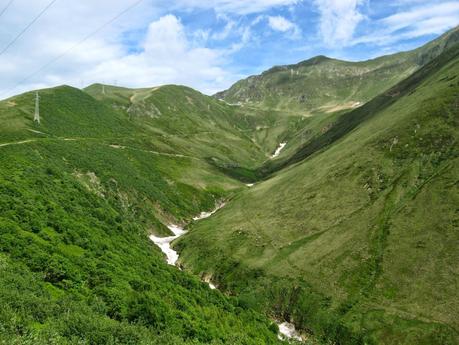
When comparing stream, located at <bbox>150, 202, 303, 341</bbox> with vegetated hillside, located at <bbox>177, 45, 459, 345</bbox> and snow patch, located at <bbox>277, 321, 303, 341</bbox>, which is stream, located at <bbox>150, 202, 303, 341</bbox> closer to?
snow patch, located at <bbox>277, 321, 303, 341</bbox>

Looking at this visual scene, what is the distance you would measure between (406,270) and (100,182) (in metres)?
79.5

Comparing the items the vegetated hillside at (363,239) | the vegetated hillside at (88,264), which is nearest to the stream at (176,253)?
the vegetated hillside at (363,239)

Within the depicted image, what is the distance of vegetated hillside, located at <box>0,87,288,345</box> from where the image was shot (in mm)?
30406

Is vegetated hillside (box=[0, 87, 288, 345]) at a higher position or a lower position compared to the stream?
higher

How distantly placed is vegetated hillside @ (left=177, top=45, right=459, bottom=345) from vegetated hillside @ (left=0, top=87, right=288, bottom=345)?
12.8 m

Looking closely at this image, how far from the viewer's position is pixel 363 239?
79.1 metres

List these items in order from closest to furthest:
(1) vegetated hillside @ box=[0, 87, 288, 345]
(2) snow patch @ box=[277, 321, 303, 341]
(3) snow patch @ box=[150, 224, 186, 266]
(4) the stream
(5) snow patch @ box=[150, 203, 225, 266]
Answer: (1) vegetated hillside @ box=[0, 87, 288, 345] < (2) snow patch @ box=[277, 321, 303, 341] < (4) the stream < (5) snow patch @ box=[150, 203, 225, 266] < (3) snow patch @ box=[150, 224, 186, 266]

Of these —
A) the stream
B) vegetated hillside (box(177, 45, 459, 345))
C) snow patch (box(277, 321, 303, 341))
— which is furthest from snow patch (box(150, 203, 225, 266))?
snow patch (box(277, 321, 303, 341))

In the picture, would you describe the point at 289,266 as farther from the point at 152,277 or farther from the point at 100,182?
the point at 100,182

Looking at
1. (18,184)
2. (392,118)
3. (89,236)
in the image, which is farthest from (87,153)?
(392,118)

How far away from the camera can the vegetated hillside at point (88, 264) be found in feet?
99.8

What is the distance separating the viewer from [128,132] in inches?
7461

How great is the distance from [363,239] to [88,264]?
178 feet

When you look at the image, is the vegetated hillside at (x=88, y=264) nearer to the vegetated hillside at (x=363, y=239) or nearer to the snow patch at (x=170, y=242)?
the snow patch at (x=170, y=242)
